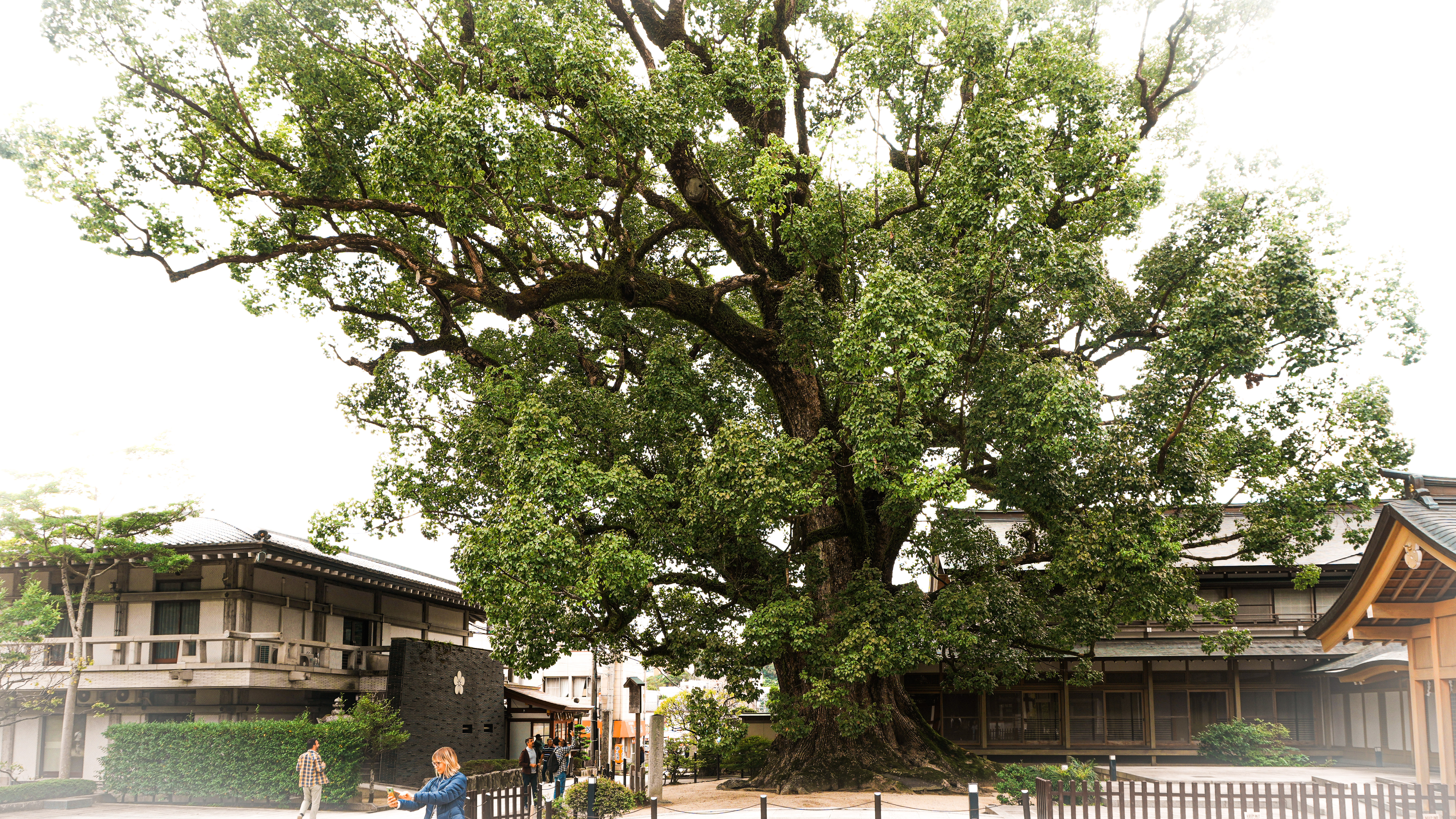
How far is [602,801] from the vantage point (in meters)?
14.8

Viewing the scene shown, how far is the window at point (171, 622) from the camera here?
20.5 m

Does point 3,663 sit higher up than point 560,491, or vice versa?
point 560,491

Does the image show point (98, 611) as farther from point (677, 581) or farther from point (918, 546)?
point (918, 546)

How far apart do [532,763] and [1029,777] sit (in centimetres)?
1060

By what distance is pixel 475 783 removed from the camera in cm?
1239

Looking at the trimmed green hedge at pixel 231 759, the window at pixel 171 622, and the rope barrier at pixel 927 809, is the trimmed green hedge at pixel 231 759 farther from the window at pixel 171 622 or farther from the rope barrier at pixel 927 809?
the rope barrier at pixel 927 809

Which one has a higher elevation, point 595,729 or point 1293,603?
point 1293,603

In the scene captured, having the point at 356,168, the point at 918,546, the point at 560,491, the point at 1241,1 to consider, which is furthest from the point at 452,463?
the point at 1241,1

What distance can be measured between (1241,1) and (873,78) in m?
7.74

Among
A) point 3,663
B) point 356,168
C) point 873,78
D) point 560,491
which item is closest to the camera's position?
point 560,491

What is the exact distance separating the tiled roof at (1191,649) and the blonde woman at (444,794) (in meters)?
23.4

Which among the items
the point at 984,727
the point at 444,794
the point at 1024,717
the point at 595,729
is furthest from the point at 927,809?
the point at 595,729

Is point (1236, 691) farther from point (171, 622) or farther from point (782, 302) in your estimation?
point (171, 622)

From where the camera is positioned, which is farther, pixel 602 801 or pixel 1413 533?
pixel 602 801
